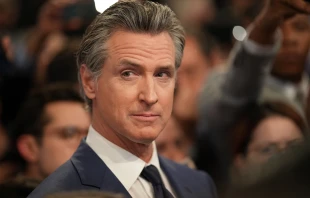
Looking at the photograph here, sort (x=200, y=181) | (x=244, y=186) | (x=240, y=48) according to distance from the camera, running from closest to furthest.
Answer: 1. (x=244, y=186)
2. (x=200, y=181)
3. (x=240, y=48)

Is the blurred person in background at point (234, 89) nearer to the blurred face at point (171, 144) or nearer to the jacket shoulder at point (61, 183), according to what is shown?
the blurred face at point (171, 144)

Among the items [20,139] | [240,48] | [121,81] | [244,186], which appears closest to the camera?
[244,186]

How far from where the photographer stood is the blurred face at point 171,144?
4312 mm

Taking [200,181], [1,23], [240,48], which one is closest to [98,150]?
[200,181]

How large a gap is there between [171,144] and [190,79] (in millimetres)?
912

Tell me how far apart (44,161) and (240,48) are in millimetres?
1137

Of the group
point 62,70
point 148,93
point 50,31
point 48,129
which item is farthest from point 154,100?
point 50,31

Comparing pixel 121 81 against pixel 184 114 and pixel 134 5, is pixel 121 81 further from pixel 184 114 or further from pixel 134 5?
pixel 184 114

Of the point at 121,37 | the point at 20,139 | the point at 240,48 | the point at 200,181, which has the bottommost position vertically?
the point at 20,139

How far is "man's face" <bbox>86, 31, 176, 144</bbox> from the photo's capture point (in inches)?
108

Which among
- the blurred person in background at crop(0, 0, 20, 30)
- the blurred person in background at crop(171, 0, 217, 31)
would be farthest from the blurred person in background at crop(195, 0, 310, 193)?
the blurred person in background at crop(0, 0, 20, 30)

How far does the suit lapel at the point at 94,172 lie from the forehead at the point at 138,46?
1.20 feet

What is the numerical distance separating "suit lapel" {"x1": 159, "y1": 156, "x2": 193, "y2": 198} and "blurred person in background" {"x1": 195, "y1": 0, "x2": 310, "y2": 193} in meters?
0.81

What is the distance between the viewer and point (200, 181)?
10.4 feet
